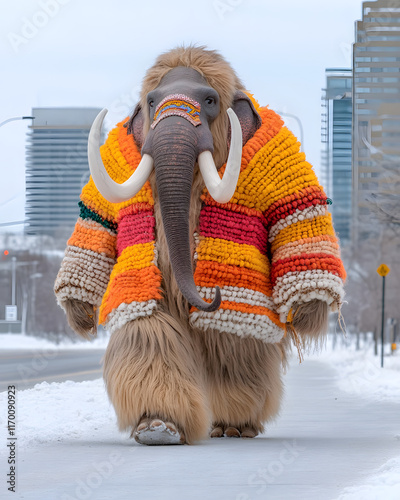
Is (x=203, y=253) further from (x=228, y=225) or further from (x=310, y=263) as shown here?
(x=310, y=263)

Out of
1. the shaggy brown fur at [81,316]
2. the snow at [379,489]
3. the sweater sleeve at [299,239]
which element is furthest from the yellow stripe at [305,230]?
the snow at [379,489]

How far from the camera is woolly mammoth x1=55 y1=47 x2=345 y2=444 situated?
711cm

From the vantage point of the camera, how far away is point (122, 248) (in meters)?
7.74

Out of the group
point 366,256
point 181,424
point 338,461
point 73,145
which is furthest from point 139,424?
point 366,256

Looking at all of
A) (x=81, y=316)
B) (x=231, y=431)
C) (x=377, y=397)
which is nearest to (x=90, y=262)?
(x=81, y=316)

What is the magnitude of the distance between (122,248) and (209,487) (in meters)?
3.00

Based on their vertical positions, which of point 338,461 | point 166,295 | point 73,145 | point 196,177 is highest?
point 73,145

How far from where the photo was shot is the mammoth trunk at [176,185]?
7121mm

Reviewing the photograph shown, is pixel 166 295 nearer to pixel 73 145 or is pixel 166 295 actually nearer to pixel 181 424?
pixel 181 424

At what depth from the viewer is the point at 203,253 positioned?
7449 mm

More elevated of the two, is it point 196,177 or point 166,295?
point 196,177

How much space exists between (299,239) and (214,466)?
7.59ft

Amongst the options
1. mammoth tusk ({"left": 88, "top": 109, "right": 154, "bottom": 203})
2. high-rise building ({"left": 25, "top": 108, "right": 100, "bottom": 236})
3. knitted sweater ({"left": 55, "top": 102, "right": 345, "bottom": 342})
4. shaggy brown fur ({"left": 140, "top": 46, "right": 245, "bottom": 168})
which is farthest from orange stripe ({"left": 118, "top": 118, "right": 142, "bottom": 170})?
high-rise building ({"left": 25, "top": 108, "right": 100, "bottom": 236})

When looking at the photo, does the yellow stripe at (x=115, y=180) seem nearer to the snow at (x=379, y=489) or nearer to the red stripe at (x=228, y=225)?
the red stripe at (x=228, y=225)
